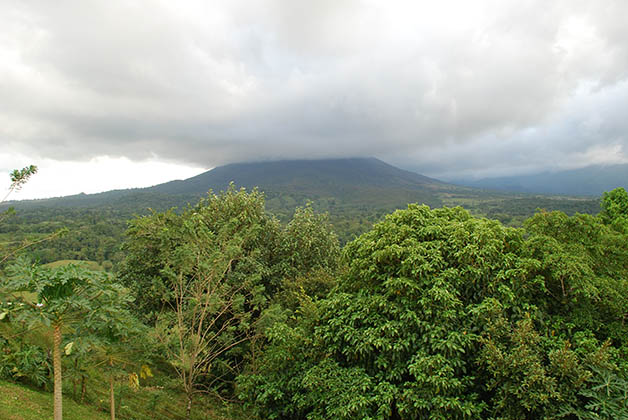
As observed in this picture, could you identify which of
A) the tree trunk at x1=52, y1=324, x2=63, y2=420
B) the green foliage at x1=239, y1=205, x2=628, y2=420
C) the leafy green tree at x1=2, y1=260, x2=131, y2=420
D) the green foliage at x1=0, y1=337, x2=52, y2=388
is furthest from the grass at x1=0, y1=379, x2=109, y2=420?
the green foliage at x1=239, y1=205, x2=628, y2=420

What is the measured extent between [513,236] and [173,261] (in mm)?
10768

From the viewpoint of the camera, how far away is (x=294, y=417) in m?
10.6

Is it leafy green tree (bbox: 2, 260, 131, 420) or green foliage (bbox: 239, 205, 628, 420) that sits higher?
leafy green tree (bbox: 2, 260, 131, 420)

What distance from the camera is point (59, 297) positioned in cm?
520

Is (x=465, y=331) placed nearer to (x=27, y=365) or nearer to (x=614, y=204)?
(x=27, y=365)

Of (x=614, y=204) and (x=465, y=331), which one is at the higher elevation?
(x=614, y=204)

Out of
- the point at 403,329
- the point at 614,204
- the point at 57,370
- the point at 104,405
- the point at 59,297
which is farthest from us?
the point at 614,204

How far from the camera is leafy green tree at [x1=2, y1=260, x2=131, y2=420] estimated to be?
4.87 m

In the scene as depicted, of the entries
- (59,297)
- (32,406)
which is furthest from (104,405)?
(59,297)

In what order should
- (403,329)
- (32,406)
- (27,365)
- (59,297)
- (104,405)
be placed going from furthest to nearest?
(104,405)
(27,365)
(32,406)
(403,329)
(59,297)

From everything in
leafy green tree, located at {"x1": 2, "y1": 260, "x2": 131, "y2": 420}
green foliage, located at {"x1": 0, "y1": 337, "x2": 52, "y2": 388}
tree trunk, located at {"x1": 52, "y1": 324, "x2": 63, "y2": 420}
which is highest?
leafy green tree, located at {"x1": 2, "y1": 260, "x2": 131, "y2": 420}

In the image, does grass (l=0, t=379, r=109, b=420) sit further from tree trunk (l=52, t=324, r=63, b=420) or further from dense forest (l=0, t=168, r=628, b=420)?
tree trunk (l=52, t=324, r=63, b=420)

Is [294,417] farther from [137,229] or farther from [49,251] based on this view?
[49,251]

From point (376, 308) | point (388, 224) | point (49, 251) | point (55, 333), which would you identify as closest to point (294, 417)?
point (376, 308)
